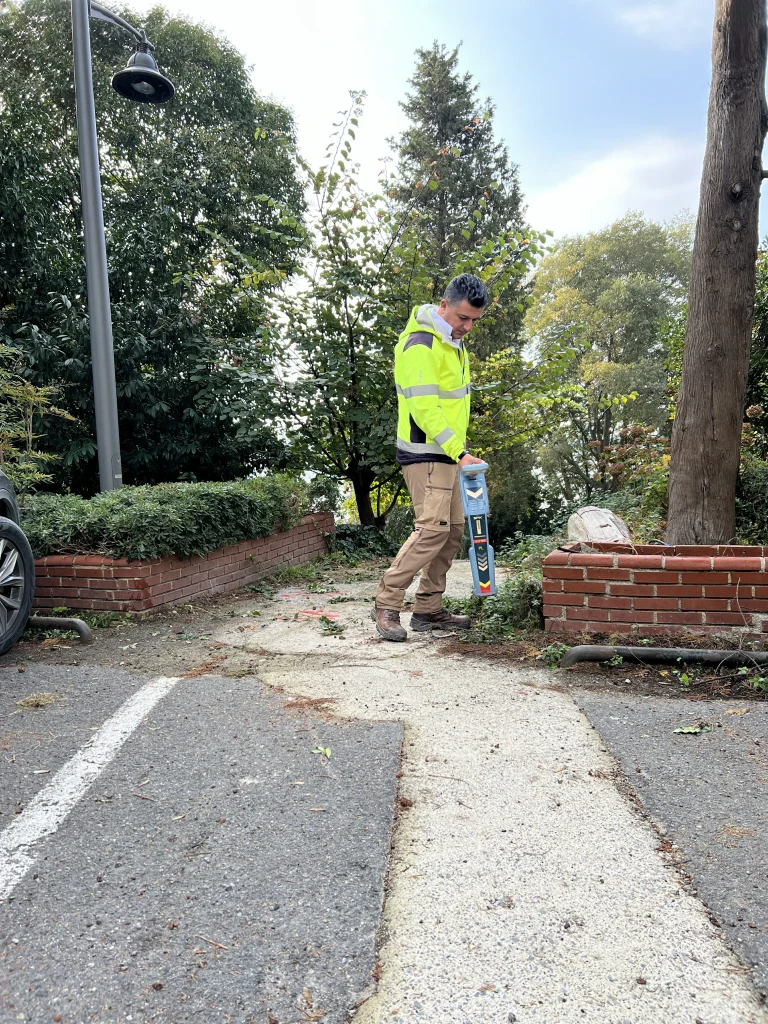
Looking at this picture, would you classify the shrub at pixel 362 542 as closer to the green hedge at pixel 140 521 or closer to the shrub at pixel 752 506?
the green hedge at pixel 140 521

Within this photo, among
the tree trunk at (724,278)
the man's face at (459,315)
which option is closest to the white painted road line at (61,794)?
the man's face at (459,315)

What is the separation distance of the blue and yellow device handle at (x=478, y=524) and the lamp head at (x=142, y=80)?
19.4 feet

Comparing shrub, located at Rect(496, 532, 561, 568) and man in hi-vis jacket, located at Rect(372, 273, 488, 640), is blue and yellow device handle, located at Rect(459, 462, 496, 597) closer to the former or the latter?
man in hi-vis jacket, located at Rect(372, 273, 488, 640)

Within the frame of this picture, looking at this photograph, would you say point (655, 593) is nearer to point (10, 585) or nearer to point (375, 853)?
point (375, 853)

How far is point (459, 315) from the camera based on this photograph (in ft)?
14.9

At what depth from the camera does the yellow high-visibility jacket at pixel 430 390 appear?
178 inches

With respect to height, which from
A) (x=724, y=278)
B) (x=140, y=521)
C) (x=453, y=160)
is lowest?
(x=140, y=521)

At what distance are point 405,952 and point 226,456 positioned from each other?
10156mm

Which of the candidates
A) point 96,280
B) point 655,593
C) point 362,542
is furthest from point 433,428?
→ point 362,542

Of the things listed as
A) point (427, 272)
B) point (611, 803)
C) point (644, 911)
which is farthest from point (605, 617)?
point (427, 272)

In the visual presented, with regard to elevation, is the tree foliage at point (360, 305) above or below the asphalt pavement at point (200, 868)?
above

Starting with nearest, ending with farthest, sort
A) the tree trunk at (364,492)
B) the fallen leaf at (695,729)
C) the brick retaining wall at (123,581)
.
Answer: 1. the fallen leaf at (695,729)
2. the brick retaining wall at (123,581)
3. the tree trunk at (364,492)

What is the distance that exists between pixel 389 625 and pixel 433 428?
4.40 ft

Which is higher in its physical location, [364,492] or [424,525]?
[364,492]
